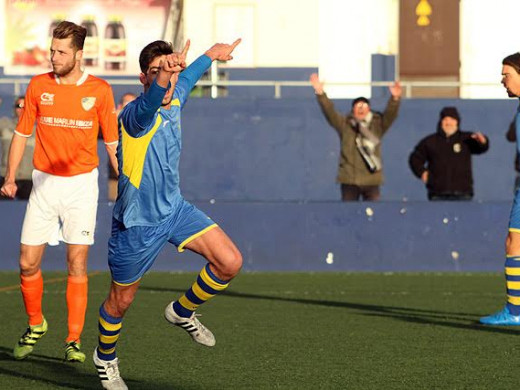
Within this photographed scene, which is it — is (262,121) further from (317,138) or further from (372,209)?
(372,209)

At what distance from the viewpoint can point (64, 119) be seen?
369 inches

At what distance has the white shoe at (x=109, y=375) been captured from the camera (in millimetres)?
8070

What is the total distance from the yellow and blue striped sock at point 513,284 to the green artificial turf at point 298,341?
0.78ft

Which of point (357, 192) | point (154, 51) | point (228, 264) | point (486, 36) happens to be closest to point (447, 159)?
point (357, 192)

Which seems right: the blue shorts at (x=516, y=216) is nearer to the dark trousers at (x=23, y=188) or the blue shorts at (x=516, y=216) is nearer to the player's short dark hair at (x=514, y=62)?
the player's short dark hair at (x=514, y=62)

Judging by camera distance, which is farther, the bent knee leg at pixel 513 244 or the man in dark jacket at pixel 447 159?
the man in dark jacket at pixel 447 159

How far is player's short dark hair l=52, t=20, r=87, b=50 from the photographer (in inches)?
360

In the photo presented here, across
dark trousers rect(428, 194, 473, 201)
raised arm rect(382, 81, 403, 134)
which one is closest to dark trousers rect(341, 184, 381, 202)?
dark trousers rect(428, 194, 473, 201)

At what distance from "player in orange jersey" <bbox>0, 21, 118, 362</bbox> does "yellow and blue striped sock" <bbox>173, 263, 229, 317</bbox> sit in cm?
80

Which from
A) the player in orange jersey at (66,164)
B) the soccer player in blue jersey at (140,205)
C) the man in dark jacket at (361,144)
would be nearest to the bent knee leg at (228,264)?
the soccer player in blue jersey at (140,205)

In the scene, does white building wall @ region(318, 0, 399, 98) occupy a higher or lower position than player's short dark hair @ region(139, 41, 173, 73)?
higher

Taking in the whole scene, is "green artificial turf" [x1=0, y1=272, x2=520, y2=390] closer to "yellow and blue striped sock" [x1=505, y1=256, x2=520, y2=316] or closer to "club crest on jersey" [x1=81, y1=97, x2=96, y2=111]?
"yellow and blue striped sock" [x1=505, y1=256, x2=520, y2=316]

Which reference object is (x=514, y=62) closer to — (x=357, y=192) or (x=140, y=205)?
(x=140, y=205)

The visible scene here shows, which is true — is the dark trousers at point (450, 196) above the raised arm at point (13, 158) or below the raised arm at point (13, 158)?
below
